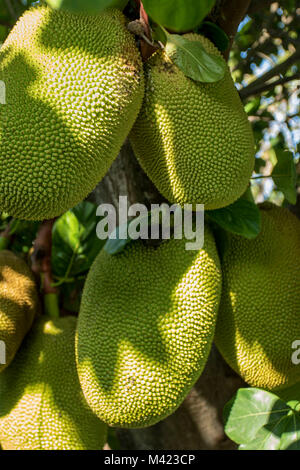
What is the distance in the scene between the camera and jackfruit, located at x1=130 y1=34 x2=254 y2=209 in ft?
2.52

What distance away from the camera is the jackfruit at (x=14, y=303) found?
0.99 metres

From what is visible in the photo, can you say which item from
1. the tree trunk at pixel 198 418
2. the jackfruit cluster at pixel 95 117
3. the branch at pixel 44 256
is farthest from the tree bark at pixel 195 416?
the jackfruit cluster at pixel 95 117

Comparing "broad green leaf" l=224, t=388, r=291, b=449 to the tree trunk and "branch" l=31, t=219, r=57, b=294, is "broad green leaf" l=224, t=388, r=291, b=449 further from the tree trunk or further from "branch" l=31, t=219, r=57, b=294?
"branch" l=31, t=219, r=57, b=294

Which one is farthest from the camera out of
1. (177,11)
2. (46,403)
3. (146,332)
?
(46,403)

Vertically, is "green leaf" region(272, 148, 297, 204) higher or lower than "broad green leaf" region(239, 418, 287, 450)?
higher

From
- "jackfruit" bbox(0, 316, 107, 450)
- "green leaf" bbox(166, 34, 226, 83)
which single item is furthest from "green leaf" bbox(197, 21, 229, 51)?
"jackfruit" bbox(0, 316, 107, 450)

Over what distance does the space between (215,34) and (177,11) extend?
0.80 ft

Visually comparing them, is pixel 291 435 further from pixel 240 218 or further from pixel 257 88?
pixel 257 88

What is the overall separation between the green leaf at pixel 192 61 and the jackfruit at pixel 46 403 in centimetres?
60

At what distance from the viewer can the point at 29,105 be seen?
2.13 ft

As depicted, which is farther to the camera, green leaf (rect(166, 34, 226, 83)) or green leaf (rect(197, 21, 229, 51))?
green leaf (rect(197, 21, 229, 51))

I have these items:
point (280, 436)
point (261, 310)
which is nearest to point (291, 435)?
point (280, 436)

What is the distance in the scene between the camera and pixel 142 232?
945 millimetres

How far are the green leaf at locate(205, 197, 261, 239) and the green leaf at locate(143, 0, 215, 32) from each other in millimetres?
360
